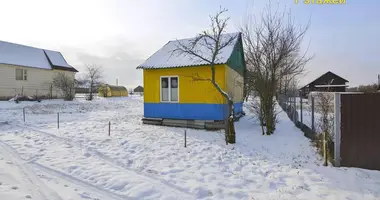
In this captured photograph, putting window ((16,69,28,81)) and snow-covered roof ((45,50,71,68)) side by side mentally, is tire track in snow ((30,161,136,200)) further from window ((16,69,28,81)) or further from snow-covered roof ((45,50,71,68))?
snow-covered roof ((45,50,71,68))

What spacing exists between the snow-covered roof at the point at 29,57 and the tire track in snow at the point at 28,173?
24.3 meters

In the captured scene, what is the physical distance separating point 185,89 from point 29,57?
27.6 metres

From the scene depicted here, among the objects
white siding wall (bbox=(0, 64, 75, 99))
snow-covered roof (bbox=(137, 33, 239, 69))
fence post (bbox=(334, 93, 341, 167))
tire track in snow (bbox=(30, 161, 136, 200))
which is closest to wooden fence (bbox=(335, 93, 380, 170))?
fence post (bbox=(334, 93, 341, 167))

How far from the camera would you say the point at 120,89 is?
49.6m

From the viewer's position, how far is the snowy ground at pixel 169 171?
4043 millimetres

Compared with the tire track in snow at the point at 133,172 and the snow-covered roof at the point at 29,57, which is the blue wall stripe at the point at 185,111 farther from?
the snow-covered roof at the point at 29,57

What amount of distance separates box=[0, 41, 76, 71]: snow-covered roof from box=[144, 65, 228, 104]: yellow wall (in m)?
22.5

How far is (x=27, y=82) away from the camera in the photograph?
27125 mm

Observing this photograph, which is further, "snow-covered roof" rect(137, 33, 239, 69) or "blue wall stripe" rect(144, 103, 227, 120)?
"snow-covered roof" rect(137, 33, 239, 69)

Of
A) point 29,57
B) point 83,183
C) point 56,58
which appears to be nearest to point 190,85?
point 83,183

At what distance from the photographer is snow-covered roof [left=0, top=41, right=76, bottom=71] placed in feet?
86.7

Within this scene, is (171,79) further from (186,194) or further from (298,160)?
(186,194)

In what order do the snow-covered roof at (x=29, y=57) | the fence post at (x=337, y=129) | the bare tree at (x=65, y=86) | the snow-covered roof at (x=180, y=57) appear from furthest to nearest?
the bare tree at (x=65, y=86) → the snow-covered roof at (x=29, y=57) → the snow-covered roof at (x=180, y=57) → the fence post at (x=337, y=129)

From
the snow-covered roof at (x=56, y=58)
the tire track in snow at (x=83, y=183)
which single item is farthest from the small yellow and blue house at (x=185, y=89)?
the snow-covered roof at (x=56, y=58)
